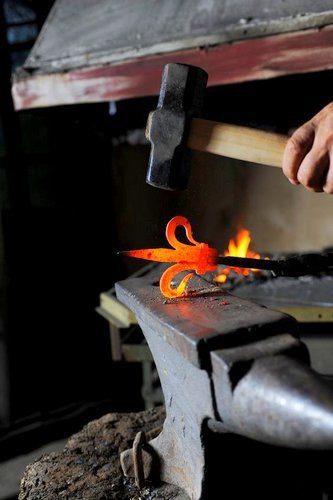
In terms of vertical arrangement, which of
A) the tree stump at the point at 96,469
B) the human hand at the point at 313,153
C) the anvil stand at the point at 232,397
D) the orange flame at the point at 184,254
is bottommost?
the tree stump at the point at 96,469

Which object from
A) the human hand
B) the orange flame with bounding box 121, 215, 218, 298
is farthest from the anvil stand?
the human hand

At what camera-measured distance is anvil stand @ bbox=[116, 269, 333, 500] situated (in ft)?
2.78

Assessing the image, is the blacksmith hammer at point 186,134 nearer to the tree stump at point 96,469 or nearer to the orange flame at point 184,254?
the orange flame at point 184,254

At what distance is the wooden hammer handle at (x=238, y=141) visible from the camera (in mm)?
1361

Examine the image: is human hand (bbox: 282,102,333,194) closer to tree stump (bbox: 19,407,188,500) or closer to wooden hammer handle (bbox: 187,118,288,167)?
wooden hammer handle (bbox: 187,118,288,167)

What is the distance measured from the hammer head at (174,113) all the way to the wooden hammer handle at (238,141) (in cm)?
4

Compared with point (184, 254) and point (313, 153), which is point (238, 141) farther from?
point (184, 254)

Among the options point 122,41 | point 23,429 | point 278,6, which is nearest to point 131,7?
point 122,41

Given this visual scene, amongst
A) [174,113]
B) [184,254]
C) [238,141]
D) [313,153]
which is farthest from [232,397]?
[174,113]

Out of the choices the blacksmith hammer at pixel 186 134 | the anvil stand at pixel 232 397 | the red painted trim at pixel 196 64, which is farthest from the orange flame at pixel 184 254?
the red painted trim at pixel 196 64

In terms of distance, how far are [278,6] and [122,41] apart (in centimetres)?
94

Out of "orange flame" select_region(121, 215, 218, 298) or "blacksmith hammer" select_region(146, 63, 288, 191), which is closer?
"orange flame" select_region(121, 215, 218, 298)

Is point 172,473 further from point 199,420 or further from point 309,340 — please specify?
point 309,340

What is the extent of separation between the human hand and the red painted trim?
120 cm
